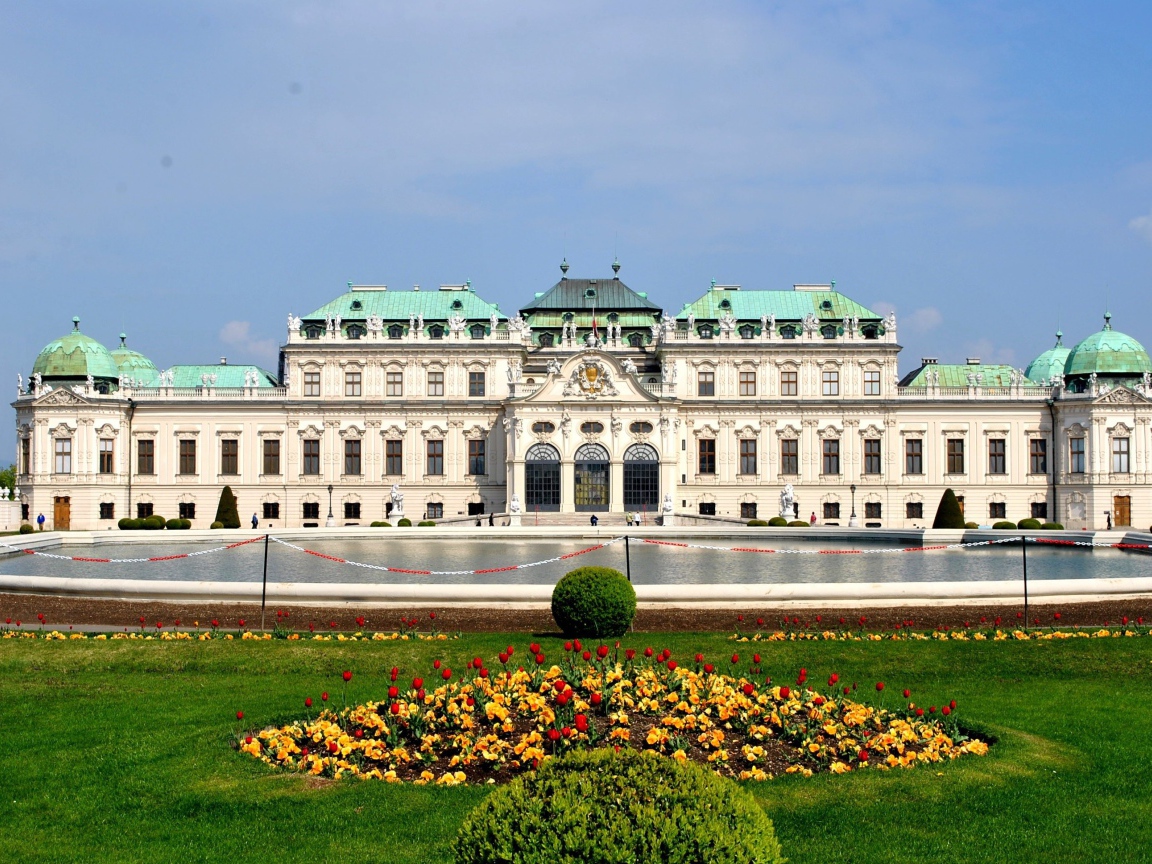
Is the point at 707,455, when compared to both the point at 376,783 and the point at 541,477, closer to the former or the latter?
the point at 541,477

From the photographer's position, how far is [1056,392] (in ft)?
242

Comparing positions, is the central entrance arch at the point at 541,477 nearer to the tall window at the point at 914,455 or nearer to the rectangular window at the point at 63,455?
the tall window at the point at 914,455

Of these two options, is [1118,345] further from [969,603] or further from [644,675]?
[644,675]

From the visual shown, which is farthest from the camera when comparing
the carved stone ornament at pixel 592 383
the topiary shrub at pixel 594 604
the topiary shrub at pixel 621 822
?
the carved stone ornament at pixel 592 383

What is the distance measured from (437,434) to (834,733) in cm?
6260

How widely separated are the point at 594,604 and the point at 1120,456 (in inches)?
2386

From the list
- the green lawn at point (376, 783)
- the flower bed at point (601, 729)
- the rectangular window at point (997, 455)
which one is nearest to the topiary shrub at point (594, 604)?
the green lawn at point (376, 783)

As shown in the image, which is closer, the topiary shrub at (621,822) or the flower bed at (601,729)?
the topiary shrub at (621,822)

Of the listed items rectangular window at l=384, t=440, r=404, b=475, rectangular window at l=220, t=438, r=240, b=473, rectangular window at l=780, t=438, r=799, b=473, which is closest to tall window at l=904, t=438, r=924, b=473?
rectangular window at l=780, t=438, r=799, b=473

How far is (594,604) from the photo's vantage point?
20.0 meters

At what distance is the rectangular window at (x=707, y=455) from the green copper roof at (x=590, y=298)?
37.0 feet

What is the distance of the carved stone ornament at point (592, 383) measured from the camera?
232ft

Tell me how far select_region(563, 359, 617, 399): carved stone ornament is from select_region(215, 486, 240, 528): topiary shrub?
67.7ft

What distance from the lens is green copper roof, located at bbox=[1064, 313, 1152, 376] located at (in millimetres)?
72312
